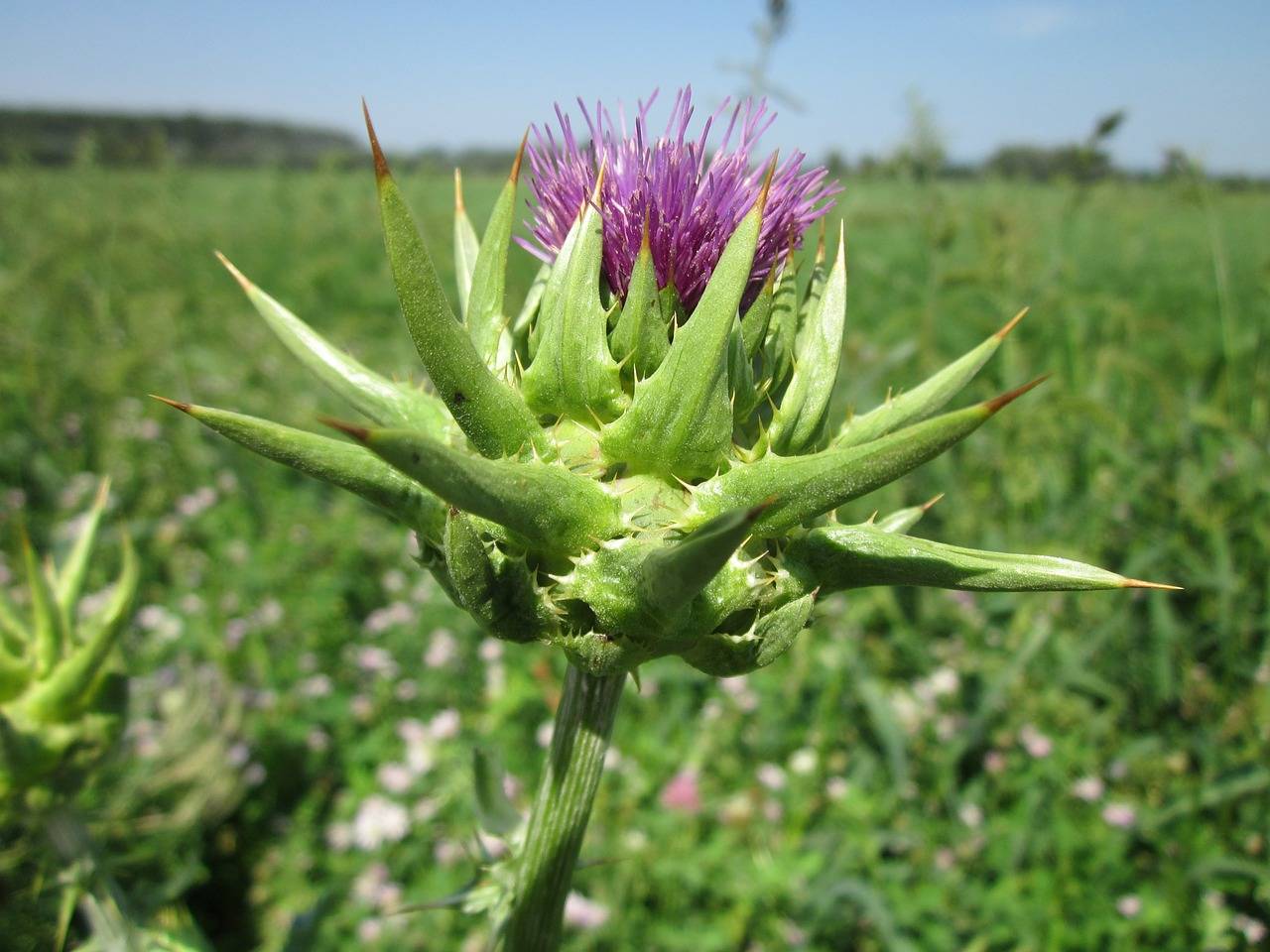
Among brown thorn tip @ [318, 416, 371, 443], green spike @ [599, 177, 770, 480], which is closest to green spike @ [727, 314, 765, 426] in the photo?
green spike @ [599, 177, 770, 480]

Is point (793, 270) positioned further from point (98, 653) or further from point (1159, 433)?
point (1159, 433)

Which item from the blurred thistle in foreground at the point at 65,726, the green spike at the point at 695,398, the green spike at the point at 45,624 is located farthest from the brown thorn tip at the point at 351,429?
the green spike at the point at 45,624

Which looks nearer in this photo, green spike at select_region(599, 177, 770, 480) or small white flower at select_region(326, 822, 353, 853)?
green spike at select_region(599, 177, 770, 480)

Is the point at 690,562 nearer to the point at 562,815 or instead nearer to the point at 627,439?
the point at 627,439

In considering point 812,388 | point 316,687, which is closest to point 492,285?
point 812,388

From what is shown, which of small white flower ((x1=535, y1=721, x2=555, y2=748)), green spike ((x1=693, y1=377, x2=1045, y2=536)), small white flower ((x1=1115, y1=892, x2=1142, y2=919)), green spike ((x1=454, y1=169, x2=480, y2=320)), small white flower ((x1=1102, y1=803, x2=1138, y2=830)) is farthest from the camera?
small white flower ((x1=535, y1=721, x2=555, y2=748))

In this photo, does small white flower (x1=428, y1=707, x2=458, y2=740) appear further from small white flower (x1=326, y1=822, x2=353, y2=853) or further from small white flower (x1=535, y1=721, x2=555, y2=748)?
small white flower (x1=326, y1=822, x2=353, y2=853)
